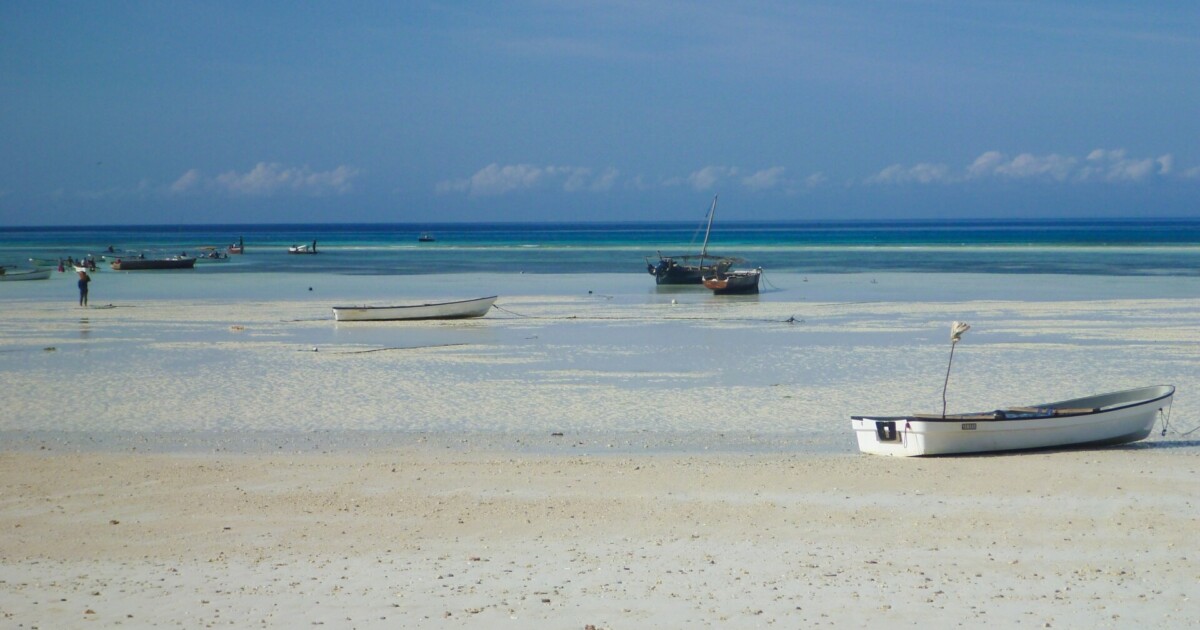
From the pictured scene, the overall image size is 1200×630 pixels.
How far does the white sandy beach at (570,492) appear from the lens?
817 centimetres

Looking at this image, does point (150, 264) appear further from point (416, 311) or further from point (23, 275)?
point (416, 311)

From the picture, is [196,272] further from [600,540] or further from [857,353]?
[600,540]

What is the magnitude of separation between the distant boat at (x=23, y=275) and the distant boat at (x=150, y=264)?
7.41 metres

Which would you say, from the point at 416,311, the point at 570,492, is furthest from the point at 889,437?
the point at 416,311

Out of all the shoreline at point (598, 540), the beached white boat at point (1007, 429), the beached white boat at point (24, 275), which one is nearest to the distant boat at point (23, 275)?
the beached white boat at point (24, 275)

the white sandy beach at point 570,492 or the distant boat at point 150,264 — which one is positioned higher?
the distant boat at point 150,264

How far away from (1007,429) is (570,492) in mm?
5321

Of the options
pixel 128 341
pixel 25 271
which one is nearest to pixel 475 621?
pixel 128 341

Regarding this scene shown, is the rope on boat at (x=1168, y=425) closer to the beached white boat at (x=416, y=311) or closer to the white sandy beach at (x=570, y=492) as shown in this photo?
the white sandy beach at (x=570, y=492)

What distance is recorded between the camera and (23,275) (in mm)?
54594

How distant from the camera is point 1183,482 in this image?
39.1 ft

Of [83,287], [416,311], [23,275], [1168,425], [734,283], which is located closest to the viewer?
[1168,425]

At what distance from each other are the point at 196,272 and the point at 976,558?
195 feet

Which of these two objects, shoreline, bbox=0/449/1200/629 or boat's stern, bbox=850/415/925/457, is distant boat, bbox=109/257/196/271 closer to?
shoreline, bbox=0/449/1200/629
